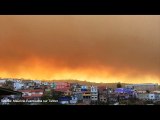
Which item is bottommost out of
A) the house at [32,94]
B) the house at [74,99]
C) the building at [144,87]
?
the house at [74,99]

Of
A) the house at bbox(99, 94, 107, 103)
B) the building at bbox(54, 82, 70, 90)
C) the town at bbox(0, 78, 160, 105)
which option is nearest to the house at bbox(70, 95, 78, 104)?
the town at bbox(0, 78, 160, 105)

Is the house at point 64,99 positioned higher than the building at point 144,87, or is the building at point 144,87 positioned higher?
the building at point 144,87

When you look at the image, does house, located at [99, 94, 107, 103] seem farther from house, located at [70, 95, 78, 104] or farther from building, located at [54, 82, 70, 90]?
building, located at [54, 82, 70, 90]

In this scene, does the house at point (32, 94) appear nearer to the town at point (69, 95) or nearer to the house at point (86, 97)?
the town at point (69, 95)

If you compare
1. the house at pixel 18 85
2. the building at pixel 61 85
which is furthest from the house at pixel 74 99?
the house at pixel 18 85

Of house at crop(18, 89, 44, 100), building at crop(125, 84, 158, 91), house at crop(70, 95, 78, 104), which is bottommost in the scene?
house at crop(70, 95, 78, 104)

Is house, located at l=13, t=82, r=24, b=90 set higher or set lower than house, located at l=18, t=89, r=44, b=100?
higher

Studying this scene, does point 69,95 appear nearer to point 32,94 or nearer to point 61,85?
point 61,85

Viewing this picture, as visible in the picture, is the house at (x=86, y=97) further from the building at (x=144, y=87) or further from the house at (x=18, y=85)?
the house at (x=18, y=85)
